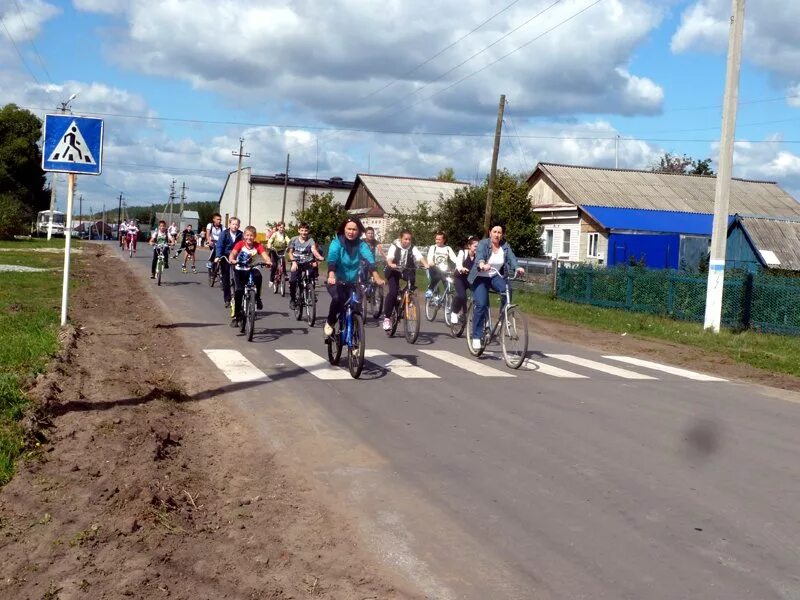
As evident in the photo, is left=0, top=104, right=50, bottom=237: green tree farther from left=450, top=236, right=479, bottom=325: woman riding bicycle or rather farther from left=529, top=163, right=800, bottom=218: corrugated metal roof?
left=450, top=236, right=479, bottom=325: woman riding bicycle

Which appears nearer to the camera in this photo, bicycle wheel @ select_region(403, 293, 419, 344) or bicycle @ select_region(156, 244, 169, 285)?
bicycle wheel @ select_region(403, 293, 419, 344)

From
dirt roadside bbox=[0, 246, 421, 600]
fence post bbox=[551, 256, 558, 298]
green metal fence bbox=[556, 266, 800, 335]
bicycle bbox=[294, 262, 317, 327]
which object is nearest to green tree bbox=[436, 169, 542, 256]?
fence post bbox=[551, 256, 558, 298]

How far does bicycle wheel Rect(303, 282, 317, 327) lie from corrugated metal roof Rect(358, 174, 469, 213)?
53.2 meters

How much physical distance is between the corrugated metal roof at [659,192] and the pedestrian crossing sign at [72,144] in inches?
1350

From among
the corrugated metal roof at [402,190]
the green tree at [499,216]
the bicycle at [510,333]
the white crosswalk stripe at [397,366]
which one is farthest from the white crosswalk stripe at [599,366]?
the corrugated metal roof at [402,190]

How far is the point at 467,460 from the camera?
7.22 metres

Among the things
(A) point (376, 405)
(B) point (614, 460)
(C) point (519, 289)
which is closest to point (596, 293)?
(C) point (519, 289)

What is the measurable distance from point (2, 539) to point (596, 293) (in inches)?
880

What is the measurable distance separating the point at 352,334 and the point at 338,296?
59 cm

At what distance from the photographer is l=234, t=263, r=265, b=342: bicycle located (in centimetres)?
1450

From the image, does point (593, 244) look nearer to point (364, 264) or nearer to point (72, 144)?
point (364, 264)

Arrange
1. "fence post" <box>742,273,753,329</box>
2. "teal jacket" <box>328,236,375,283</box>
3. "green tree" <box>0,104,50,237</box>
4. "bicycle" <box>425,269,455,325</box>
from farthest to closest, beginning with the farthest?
"green tree" <box>0,104,50,237</box>
"fence post" <box>742,273,753,329</box>
"bicycle" <box>425,269,455,325</box>
"teal jacket" <box>328,236,375,283</box>

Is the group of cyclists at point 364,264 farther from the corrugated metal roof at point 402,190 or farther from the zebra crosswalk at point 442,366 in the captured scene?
the corrugated metal roof at point 402,190

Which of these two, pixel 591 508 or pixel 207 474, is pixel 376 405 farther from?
pixel 591 508
